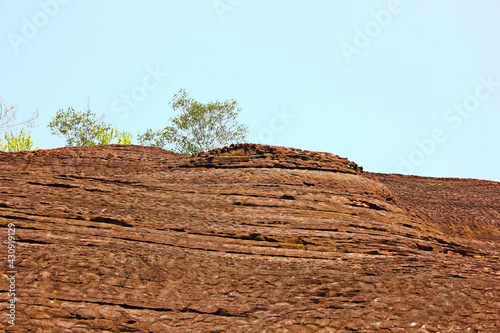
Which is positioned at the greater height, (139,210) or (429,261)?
(139,210)

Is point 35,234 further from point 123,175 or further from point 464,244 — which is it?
point 464,244

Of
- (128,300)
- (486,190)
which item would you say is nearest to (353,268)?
(128,300)

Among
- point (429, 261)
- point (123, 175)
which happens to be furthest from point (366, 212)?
point (123, 175)

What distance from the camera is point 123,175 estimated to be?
17.3 metres

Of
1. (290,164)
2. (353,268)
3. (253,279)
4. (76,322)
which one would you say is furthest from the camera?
(290,164)

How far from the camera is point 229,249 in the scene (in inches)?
505

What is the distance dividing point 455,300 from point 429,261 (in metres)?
2.63

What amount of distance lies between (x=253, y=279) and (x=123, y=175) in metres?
8.33

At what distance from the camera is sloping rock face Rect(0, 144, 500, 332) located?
377 inches

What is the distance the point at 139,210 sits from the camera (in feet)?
46.5

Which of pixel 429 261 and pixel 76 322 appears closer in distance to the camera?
pixel 76 322

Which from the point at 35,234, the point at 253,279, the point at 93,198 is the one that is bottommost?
the point at 253,279

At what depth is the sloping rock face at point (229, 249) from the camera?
9.57 meters

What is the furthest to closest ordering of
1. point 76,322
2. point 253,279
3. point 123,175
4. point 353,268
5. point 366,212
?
1. point 123,175
2. point 366,212
3. point 353,268
4. point 253,279
5. point 76,322
